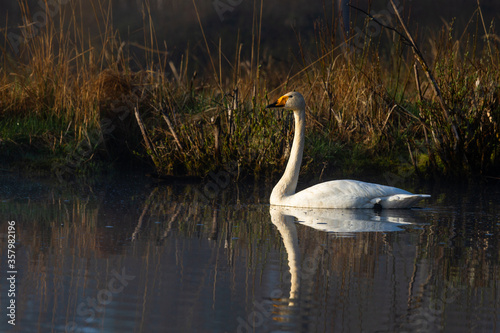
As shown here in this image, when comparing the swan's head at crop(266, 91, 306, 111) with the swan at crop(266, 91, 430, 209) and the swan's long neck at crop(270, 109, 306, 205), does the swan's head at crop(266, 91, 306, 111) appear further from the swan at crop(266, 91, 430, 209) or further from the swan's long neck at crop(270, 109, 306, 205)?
the swan at crop(266, 91, 430, 209)

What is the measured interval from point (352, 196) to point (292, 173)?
28.8 inches

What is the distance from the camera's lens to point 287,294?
426 centimetres

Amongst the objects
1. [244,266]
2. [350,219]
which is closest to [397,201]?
[350,219]

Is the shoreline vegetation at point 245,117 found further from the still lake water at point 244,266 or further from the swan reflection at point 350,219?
the swan reflection at point 350,219

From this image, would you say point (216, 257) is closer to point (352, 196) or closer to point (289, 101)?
point (352, 196)

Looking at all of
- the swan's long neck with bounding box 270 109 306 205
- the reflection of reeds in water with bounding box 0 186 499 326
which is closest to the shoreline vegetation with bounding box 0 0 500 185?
the swan's long neck with bounding box 270 109 306 205

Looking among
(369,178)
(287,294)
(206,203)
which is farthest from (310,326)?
(369,178)

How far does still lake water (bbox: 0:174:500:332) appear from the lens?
12.5 feet

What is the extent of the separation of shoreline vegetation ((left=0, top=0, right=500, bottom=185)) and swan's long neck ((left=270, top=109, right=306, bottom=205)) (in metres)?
1.10

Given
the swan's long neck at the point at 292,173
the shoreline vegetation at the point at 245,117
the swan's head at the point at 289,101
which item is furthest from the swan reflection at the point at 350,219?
the shoreline vegetation at the point at 245,117

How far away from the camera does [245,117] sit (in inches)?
371

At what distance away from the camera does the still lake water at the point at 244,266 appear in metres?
3.82

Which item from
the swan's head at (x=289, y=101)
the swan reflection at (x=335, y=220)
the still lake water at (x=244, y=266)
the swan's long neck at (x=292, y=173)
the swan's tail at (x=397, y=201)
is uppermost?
the swan's head at (x=289, y=101)

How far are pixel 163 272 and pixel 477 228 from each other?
289 cm
